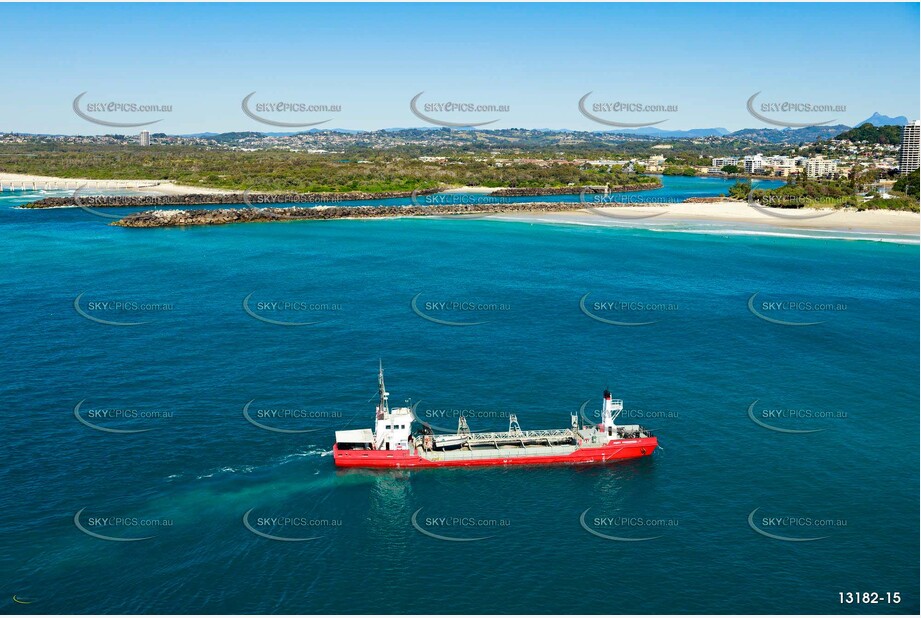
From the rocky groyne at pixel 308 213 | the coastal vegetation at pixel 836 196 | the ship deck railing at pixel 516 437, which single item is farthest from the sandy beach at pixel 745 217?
the ship deck railing at pixel 516 437

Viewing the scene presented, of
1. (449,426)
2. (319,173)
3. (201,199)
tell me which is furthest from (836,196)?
(449,426)

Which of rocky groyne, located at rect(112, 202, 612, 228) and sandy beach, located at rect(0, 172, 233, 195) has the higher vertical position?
sandy beach, located at rect(0, 172, 233, 195)

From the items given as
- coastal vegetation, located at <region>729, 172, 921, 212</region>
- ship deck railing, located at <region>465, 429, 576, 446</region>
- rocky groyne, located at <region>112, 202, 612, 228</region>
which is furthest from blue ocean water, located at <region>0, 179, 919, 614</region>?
coastal vegetation, located at <region>729, 172, 921, 212</region>

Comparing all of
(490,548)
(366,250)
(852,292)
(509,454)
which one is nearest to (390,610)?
(490,548)

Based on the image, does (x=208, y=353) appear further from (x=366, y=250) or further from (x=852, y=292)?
(x=852, y=292)

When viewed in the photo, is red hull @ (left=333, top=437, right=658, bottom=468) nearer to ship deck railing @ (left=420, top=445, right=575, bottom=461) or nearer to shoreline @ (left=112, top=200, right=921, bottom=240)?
ship deck railing @ (left=420, top=445, right=575, bottom=461)

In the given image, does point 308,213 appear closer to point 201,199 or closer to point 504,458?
point 201,199
